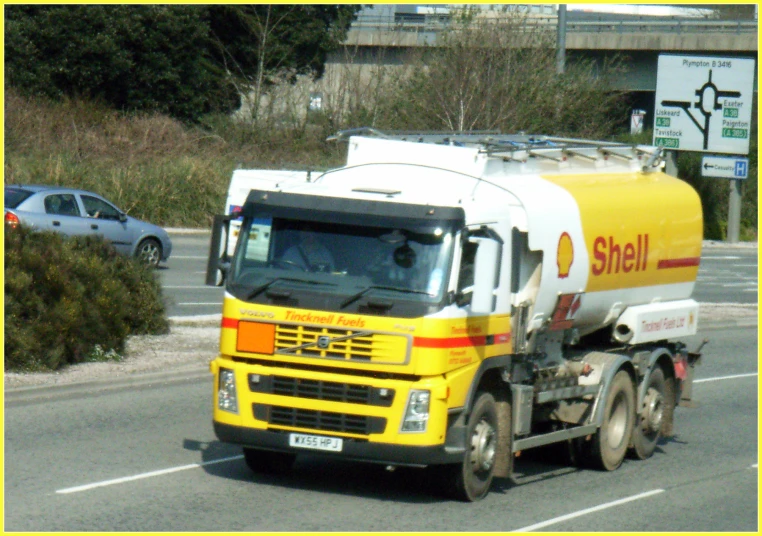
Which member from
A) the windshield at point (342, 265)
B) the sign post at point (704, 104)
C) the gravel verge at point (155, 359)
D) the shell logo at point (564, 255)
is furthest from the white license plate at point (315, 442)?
the sign post at point (704, 104)

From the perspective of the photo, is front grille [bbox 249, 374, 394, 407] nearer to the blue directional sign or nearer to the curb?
the curb

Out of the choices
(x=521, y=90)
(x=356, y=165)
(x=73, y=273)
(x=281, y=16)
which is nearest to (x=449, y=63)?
(x=521, y=90)

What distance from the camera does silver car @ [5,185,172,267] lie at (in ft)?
81.2

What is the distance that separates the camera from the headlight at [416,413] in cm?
930

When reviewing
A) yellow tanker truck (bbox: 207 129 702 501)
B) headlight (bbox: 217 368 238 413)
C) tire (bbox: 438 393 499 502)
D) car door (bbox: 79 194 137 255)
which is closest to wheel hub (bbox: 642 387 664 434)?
yellow tanker truck (bbox: 207 129 702 501)

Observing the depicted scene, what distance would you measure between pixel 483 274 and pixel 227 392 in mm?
2205

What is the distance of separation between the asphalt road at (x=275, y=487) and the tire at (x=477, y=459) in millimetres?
144

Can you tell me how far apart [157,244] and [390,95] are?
18.9 meters

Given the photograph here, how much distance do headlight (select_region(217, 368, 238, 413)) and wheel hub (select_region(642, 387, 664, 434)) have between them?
4786mm

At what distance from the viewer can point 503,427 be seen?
10414 millimetres

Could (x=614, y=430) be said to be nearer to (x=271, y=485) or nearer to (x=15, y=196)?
(x=271, y=485)

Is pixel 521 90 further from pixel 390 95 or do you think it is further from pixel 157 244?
pixel 157 244

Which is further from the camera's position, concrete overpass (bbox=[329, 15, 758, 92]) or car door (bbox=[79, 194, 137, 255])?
concrete overpass (bbox=[329, 15, 758, 92])

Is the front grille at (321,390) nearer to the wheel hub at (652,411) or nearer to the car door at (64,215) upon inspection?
the wheel hub at (652,411)
